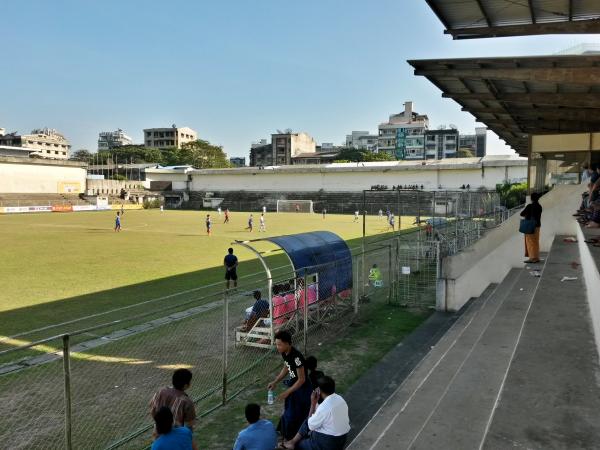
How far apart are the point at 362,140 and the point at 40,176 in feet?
331

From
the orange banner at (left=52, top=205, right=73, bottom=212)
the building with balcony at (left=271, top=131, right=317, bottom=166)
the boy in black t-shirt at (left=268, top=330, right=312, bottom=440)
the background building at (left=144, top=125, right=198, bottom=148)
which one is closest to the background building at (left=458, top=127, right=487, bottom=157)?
the building with balcony at (left=271, top=131, right=317, bottom=166)

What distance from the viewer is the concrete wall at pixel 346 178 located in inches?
2579

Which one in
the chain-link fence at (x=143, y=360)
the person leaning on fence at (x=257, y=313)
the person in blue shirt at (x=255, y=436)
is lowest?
the chain-link fence at (x=143, y=360)

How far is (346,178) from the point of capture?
77.0 m

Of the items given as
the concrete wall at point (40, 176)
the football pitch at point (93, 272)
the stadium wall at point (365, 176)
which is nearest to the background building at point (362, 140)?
the stadium wall at point (365, 176)

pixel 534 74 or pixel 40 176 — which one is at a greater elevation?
pixel 534 74

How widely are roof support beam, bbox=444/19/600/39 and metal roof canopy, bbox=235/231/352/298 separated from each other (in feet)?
19.5

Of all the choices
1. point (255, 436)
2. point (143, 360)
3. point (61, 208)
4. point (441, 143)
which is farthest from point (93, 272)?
point (441, 143)

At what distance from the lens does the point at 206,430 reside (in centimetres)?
605

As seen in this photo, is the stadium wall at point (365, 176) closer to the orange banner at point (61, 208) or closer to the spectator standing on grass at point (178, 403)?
the orange banner at point (61, 208)

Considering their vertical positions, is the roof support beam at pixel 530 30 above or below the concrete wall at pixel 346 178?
above

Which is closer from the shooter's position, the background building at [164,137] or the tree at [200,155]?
the tree at [200,155]

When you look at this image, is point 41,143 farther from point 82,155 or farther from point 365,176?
point 365,176

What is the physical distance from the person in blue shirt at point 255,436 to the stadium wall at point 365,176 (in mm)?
64366
